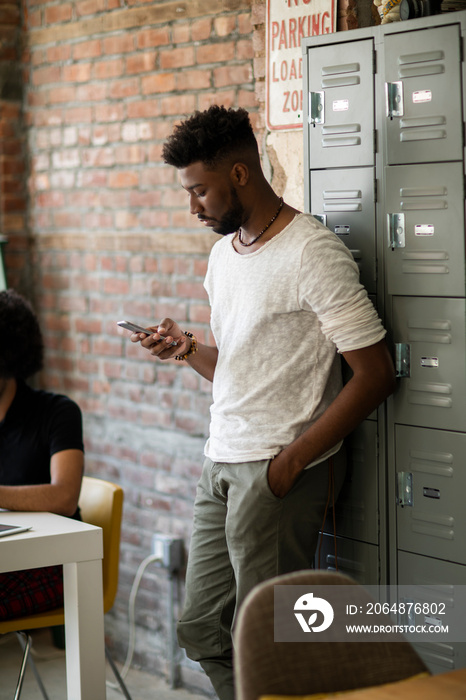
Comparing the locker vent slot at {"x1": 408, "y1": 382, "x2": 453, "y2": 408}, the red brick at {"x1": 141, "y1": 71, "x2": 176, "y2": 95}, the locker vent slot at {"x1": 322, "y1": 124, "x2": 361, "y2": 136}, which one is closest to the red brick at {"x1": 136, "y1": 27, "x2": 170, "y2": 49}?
the red brick at {"x1": 141, "y1": 71, "x2": 176, "y2": 95}

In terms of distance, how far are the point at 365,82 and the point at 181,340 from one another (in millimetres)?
875

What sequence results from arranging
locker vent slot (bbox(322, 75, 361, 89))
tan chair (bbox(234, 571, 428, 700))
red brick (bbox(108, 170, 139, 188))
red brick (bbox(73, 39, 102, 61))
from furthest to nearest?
red brick (bbox(73, 39, 102, 61))
red brick (bbox(108, 170, 139, 188))
locker vent slot (bbox(322, 75, 361, 89))
tan chair (bbox(234, 571, 428, 700))

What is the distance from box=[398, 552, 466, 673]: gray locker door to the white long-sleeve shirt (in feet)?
1.21

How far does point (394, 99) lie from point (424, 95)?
86 mm

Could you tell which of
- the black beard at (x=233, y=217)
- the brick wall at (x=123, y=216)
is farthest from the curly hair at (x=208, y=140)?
the brick wall at (x=123, y=216)

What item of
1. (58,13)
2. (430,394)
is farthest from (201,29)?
(430,394)

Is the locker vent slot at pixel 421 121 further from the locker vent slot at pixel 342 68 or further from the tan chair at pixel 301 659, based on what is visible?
the tan chair at pixel 301 659

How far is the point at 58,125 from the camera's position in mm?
3893

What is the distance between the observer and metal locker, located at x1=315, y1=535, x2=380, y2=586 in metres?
2.42

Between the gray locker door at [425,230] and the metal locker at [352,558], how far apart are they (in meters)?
0.72

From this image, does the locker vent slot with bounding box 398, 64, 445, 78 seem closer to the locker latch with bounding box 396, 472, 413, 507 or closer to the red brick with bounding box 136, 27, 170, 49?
the locker latch with bounding box 396, 472, 413, 507

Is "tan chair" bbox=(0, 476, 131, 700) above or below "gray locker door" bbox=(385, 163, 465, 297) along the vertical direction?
below

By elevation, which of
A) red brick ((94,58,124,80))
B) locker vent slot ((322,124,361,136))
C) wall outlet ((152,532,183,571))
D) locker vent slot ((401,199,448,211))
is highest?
red brick ((94,58,124,80))

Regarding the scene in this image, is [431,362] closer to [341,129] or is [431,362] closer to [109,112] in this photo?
[341,129]
